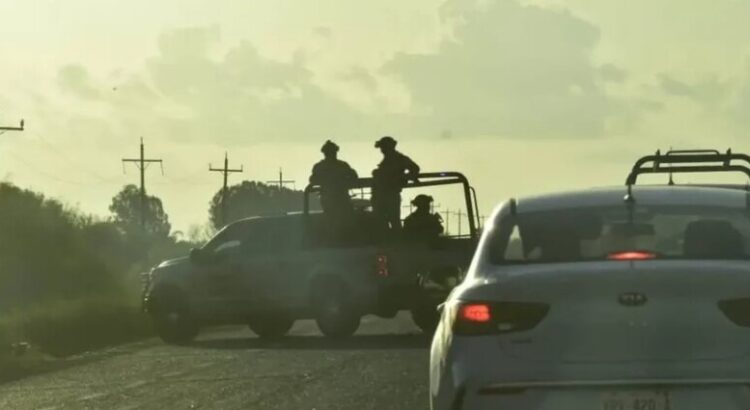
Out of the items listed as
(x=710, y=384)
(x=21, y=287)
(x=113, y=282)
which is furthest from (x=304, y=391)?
(x=113, y=282)

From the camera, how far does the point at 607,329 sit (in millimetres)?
9062

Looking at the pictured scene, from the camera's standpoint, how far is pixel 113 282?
91.1m

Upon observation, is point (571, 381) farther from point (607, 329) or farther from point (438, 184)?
point (438, 184)

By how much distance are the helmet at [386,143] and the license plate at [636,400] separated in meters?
19.1

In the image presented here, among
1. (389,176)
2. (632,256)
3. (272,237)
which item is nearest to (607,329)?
(632,256)

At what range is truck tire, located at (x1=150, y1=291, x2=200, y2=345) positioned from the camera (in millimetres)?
29688

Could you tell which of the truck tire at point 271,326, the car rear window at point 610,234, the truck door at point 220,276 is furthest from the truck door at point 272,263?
the car rear window at point 610,234

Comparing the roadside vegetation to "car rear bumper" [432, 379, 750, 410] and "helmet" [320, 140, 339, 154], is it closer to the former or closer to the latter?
"helmet" [320, 140, 339, 154]

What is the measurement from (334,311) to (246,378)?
26.0ft

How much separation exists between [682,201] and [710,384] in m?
1.59

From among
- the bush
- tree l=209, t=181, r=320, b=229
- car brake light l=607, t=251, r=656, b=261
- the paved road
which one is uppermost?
tree l=209, t=181, r=320, b=229

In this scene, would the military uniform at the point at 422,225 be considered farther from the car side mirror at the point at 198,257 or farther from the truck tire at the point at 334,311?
the car side mirror at the point at 198,257

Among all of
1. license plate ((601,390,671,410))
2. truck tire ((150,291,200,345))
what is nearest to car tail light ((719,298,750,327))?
license plate ((601,390,671,410))

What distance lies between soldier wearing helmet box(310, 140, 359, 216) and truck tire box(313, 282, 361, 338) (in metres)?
1.12
